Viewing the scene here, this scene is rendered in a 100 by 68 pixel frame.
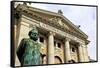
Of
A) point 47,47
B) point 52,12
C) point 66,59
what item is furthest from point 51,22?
point 66,59

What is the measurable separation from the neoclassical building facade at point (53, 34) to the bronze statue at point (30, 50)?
0.12 ft

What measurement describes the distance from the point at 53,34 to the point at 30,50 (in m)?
0.30

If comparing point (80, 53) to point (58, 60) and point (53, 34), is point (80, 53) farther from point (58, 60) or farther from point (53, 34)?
point (53, 34)

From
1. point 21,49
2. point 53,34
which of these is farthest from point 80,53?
point 21,49

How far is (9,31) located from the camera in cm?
225

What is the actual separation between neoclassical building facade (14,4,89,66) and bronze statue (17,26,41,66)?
0.04m

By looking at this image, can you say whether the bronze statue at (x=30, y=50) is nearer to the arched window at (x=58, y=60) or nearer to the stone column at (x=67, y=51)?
the arched window at (x=58, y=60)

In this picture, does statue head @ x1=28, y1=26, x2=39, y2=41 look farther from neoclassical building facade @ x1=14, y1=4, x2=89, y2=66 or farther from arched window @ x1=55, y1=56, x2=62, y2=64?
arched window @ x1=55, y1=56, x2=62, y2=64

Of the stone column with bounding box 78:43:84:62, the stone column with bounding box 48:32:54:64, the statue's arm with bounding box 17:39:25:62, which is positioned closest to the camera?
the statue's arm with bounding box 17:39:25:62

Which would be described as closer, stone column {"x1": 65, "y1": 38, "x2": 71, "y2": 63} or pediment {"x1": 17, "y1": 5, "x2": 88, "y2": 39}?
pediment {"x1": 17, "y1": 5, "x2": 88, "y2": 39}

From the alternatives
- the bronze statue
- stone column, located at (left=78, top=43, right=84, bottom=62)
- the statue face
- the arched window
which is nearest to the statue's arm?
the bronze statue

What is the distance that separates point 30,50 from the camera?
2361 mm

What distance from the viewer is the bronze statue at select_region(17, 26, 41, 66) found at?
2.31 metres

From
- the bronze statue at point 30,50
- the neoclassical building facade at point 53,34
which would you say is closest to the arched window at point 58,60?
the neoclassical building facade at point 53,34
